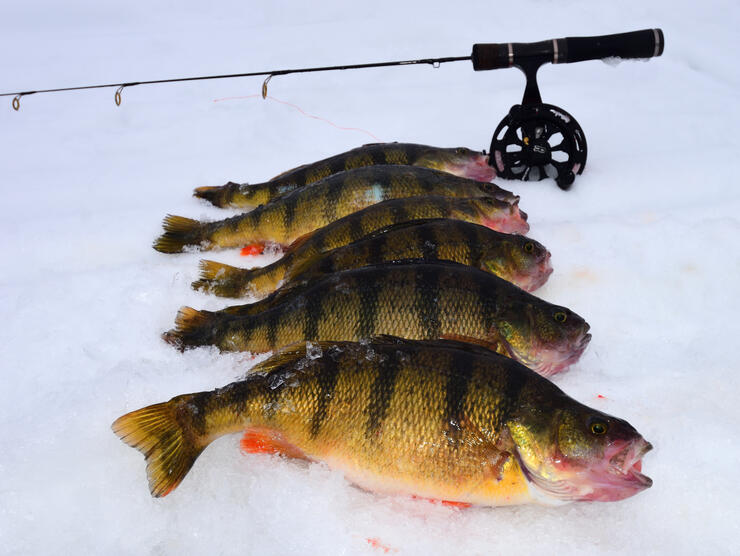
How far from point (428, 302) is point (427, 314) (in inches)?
1.8

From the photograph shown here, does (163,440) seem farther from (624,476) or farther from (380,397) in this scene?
(624,476)

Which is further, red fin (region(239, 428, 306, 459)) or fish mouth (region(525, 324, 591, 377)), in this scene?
fish mouth (region(525, 324, 591, 377))

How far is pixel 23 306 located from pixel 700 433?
307cm

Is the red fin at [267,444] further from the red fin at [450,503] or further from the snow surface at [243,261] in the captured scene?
the red fin at [450,503]

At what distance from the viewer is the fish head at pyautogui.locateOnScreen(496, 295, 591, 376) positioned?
2492mm

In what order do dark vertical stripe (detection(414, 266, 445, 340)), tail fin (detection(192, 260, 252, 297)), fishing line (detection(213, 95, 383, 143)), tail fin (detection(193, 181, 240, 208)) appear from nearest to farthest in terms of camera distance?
dark vertical stripe (detection(414, 266, 445, 340)) → tail fin (detection(192, 260, 252, 297)) → tail fin (detection(193, 181, 240, 208)) → fishing line (detection(213, 95, 383, 143))

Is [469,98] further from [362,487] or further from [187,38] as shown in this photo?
[362,487]

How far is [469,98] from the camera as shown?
5.90 metres

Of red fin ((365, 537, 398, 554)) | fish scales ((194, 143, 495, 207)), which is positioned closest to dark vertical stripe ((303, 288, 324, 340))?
red fin ((365, 537, 398, 554))

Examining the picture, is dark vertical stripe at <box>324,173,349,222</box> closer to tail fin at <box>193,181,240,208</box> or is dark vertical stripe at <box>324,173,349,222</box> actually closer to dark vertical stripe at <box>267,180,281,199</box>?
dark vertical stripe at <box>267,180,281,199</box>

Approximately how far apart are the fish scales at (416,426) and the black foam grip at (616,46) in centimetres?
268

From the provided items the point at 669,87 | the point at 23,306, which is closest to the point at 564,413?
the point at 23,306

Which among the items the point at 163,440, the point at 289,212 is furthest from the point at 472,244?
the point at 163,440

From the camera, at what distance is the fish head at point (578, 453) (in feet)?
6.25
